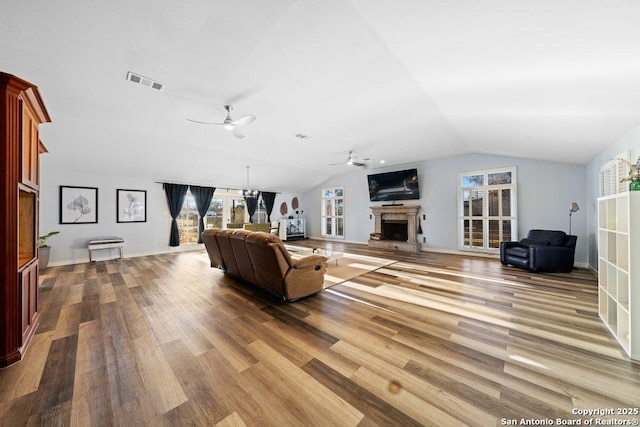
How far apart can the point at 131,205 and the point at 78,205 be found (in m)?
1.11

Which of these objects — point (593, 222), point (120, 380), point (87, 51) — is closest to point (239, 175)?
point (87, 51)

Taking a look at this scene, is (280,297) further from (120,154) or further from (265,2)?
(120,154)

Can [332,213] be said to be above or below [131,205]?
below

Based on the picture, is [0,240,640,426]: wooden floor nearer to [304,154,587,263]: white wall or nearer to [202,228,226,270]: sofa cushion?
[202,228,226,270]: sofa cushion

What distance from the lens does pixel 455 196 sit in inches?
286

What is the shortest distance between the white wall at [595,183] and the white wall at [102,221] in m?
10.4

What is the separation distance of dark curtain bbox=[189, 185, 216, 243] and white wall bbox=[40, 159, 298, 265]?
833 millimetres

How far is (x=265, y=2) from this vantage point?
1994 mm

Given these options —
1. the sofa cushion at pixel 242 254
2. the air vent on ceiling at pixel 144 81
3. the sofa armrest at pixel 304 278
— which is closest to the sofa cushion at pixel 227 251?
the sofa cushion at pixel 242 254

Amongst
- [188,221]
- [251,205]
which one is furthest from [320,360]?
[251,205]

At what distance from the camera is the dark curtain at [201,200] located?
834 centimetres

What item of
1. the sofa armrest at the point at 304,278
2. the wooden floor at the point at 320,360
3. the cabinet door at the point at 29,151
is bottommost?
the wooden floor at the point at 320,360

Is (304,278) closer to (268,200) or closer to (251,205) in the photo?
(251,205)

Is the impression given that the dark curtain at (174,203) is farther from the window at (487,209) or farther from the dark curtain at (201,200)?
the window at (487,209)
